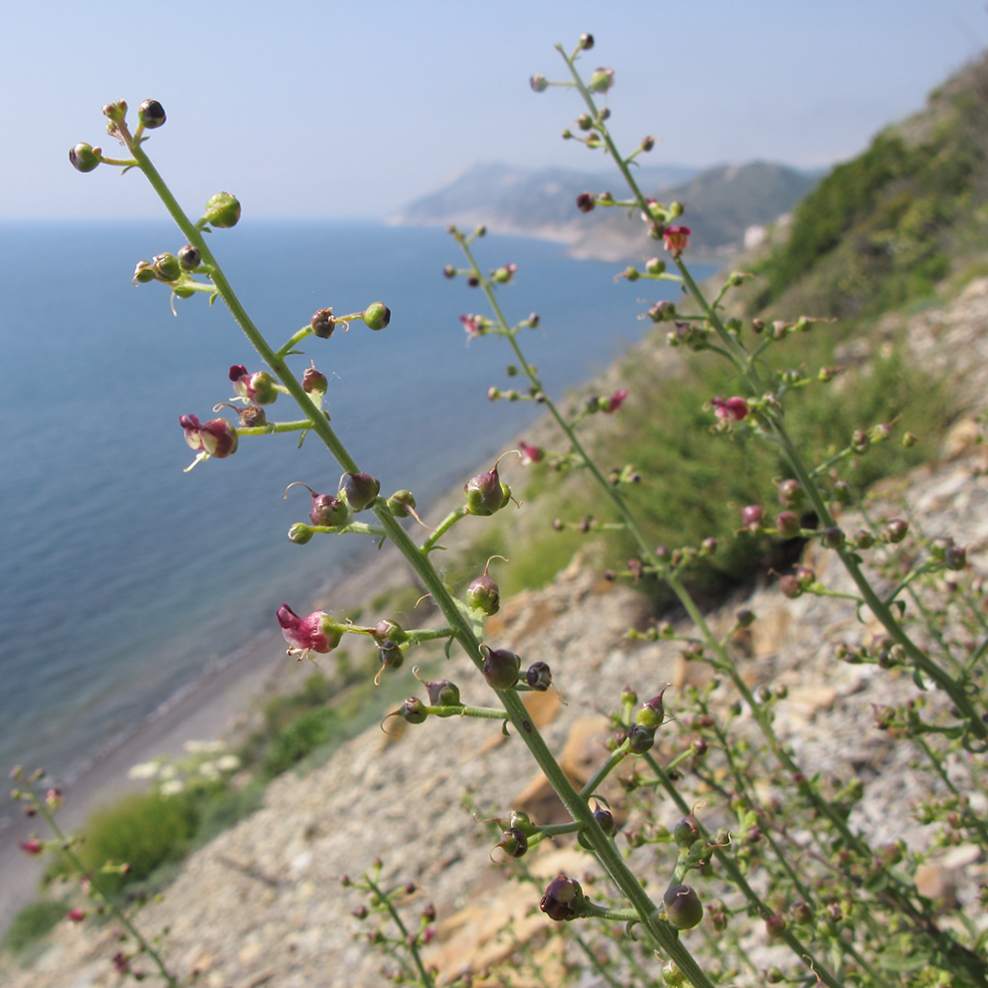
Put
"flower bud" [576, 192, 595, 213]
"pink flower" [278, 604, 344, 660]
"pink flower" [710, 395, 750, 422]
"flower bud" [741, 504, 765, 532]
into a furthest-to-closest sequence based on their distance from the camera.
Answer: "flower bud" [576, 192, 595, 213] → "pink flower" [710, 395, 750, 422] → "flower bud" [741, 504, 765, 532] → "pink flower" [278, 604, 344, 660]

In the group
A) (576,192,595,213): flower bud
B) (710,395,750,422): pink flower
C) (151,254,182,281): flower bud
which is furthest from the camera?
(576,192,595,213): flower bud

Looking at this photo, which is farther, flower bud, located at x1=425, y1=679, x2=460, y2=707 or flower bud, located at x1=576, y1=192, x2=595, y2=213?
flower bud, located at x1=576, y1=192, x2=595, y2=213

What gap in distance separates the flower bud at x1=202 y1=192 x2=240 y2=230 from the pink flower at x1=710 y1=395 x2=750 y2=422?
1843 mm

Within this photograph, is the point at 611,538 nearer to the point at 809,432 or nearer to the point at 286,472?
the point at 809,432

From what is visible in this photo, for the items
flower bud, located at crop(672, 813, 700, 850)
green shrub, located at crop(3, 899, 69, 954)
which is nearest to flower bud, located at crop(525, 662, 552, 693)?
flower bud, located at crop(672, 813, 700, 850)

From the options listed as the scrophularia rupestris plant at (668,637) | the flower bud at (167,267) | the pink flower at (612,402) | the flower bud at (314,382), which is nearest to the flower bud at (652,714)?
the scrophularia rupestris plant at (668,637)

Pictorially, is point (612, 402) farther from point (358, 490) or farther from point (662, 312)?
point (358, 490)

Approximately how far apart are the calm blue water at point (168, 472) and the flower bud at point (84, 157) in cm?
199

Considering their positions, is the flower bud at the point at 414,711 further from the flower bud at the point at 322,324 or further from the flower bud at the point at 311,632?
the flower bud at the point at 322,324

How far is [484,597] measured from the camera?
1444 millimetres

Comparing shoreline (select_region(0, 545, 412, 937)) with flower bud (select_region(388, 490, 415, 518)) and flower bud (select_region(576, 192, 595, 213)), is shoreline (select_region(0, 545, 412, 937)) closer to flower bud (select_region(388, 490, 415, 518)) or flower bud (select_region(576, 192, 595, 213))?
flower bud (select_region(576, 192, 595, 213))

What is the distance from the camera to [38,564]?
27672 millimetres

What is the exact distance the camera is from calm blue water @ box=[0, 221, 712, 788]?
21.0 meters

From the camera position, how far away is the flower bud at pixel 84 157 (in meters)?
1.52
